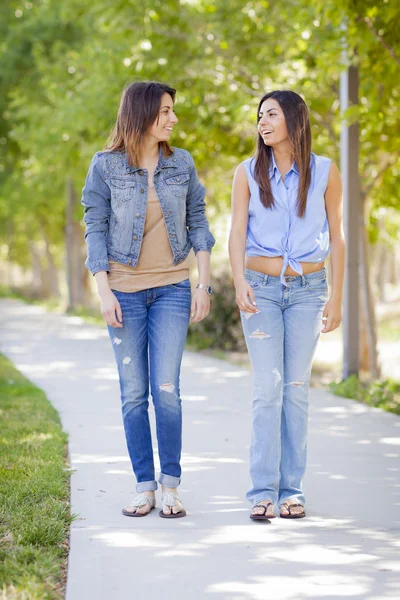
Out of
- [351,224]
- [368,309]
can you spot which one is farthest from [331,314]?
[368,309]

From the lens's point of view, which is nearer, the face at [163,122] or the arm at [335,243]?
the face at [163,122]

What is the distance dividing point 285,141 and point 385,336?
1853 cm

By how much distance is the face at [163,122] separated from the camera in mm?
4719

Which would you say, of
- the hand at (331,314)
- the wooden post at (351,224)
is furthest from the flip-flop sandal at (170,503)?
the wooden post at (351,224)

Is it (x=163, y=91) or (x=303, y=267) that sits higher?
(x=163, y=91)

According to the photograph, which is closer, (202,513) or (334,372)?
(202,513)

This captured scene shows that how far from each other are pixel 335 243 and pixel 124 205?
108cm

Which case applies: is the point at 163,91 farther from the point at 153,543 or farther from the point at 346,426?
the point at 346,426

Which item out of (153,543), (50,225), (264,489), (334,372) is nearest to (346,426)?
(264,489)

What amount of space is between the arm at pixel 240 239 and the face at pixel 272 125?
0.65 ft

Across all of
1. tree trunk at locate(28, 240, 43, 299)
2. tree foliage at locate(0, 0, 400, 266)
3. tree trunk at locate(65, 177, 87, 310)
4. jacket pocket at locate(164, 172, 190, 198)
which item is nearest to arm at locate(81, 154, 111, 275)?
jacket pocket at locate(164, 172, 190, 198)

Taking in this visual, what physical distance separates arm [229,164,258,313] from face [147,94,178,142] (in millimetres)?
410

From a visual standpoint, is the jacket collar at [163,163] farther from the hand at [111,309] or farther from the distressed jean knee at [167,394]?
the distressed jean knee at [167,394]

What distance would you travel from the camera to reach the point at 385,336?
22.8 m
